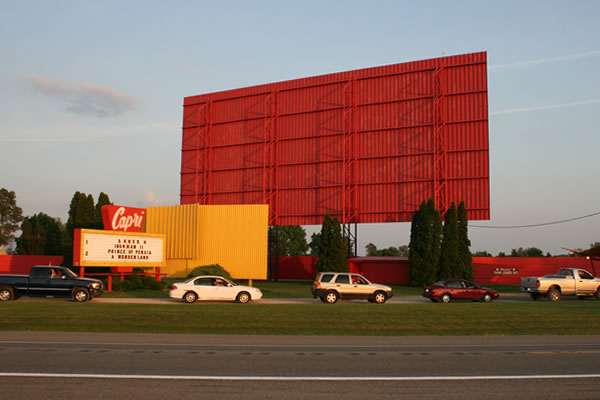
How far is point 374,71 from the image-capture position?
201 feet

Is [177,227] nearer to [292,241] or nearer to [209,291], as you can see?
[209,291]

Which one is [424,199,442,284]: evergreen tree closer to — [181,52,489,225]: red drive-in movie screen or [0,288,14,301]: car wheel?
[181,52,489,225]: red drive-in movie screen

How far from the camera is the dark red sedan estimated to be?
31203 mm

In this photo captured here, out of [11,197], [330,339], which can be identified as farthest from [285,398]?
[11,197]

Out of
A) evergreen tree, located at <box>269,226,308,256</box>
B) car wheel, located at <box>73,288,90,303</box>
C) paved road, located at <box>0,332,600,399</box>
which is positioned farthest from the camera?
evergreen tree, located at <box>269,226,308,256</box>

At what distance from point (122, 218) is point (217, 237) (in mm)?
10750

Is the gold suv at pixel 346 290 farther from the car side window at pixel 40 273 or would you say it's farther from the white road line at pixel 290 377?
the white road line at pixel 290 377

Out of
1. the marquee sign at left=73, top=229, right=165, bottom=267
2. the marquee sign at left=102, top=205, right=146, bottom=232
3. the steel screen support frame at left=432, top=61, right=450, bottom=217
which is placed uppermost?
the steel screen support frame at left=432, top=61, right=450, bottom=217

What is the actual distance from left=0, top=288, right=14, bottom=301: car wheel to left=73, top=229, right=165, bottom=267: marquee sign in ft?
18.9

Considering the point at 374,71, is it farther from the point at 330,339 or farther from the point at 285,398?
the point at 285,398

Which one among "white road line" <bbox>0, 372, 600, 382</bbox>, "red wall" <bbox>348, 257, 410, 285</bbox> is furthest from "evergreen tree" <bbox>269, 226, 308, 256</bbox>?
"white road line" <bbox>0, 372, 600, 382</bbox>

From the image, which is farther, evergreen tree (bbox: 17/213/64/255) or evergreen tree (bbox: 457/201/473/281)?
evergreen tree (bbox: 17/213/64/255)

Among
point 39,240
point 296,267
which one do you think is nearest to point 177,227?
point 296,267

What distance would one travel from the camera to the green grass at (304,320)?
766 inches
